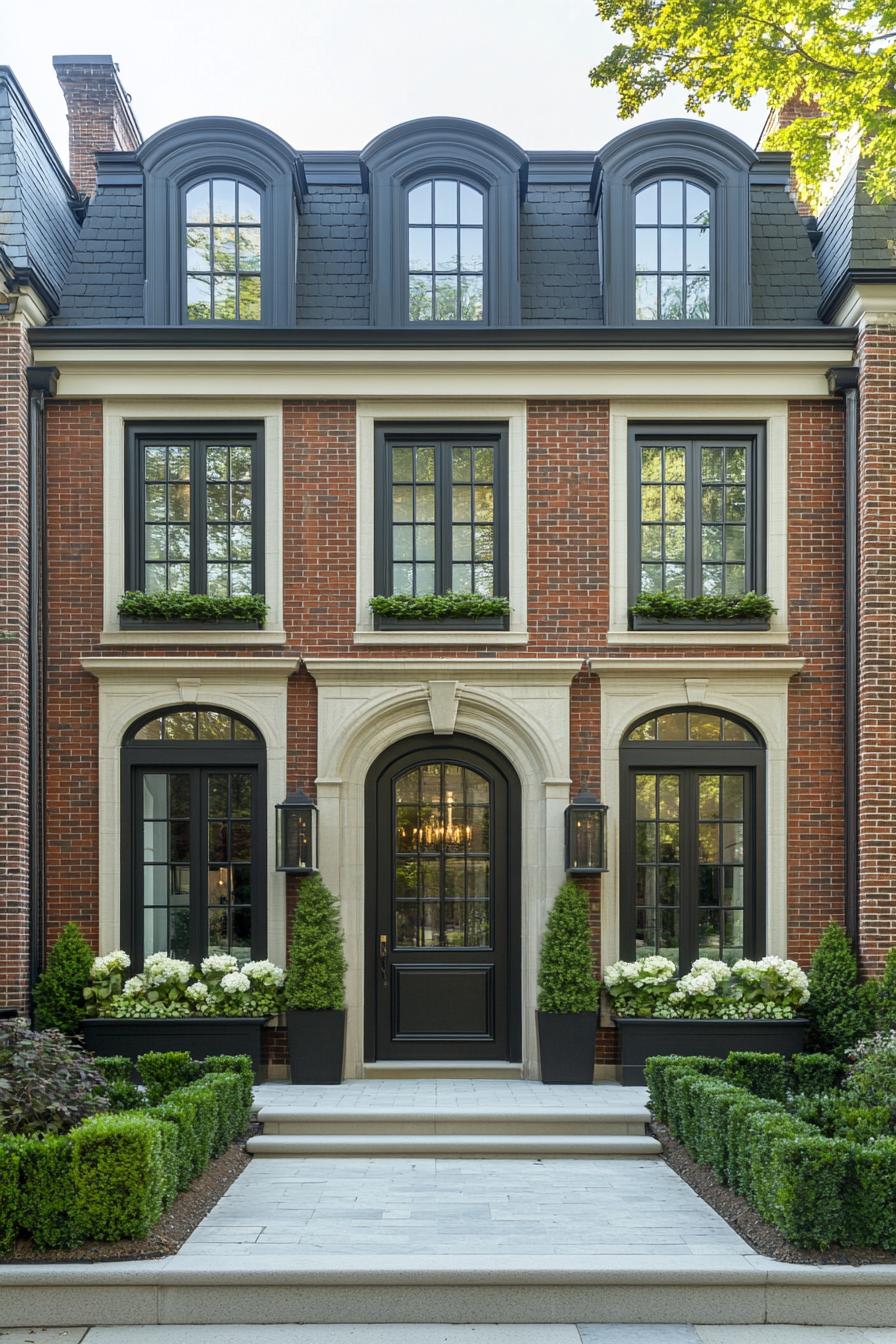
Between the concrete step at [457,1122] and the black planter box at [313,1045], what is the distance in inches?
52.7

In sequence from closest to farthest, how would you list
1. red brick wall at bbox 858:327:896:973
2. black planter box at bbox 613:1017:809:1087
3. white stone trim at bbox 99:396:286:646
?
black planter box at bbox 613:1017:809:1087, red brick wall at bbox 858:327:896:973, white stone trim at bbox 99:396:286:646

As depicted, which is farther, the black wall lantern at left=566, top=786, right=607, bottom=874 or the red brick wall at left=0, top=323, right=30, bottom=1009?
the black wall lantern at left=566, top=786, right=607, bottom=874

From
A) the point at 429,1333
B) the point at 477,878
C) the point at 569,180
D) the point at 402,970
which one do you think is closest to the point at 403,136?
the point at 569,180

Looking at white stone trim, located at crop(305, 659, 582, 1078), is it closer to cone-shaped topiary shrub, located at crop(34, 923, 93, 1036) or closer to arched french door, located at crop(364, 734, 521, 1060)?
arched french door, located at crop(364, 734, 521, 1060)

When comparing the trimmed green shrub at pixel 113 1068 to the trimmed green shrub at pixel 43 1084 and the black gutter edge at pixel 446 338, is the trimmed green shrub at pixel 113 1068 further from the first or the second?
the black gutter edge at pixel 446 338

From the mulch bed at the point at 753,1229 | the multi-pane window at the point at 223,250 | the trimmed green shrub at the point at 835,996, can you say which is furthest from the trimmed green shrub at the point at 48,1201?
the multi-pane window at the point at 223,250

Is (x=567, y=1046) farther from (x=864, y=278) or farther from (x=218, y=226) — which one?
(x=218, y=226)

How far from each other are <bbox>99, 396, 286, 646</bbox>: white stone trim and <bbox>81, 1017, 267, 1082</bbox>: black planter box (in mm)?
3407

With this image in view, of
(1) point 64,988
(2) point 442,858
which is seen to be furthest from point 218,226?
(1) point 64,988

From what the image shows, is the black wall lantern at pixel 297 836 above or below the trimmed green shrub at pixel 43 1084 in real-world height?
above

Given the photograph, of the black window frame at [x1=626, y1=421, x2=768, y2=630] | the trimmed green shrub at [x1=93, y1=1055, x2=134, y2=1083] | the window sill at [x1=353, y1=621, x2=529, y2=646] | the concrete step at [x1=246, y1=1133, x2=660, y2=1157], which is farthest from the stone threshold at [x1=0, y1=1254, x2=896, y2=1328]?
the black window frame at [x1=626, y1=421, x2=768, y2=630]

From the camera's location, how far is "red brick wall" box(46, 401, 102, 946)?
11.3m

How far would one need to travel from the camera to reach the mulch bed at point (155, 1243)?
252 inches

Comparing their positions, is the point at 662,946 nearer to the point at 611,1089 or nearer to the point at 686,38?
the point at 611,1089
